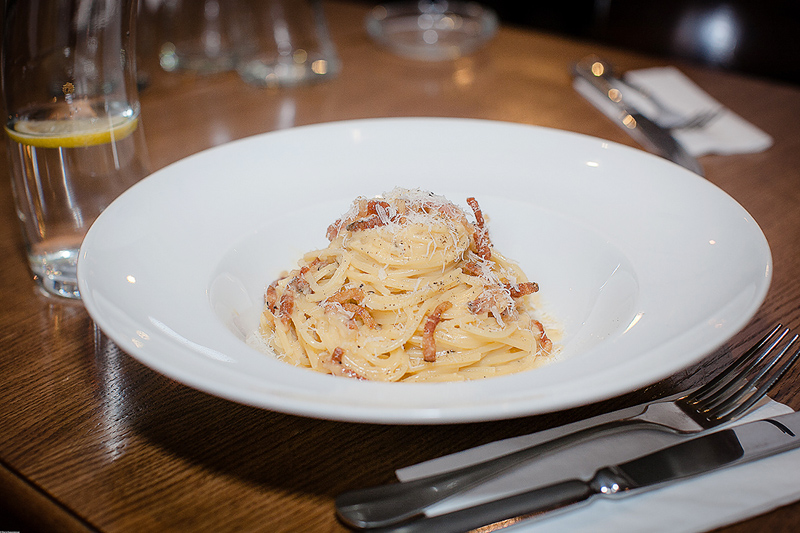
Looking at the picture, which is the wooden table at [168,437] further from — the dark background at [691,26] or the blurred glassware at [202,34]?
the dark background at [691,26]

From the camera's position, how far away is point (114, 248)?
1.25 meters

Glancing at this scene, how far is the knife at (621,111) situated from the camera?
2.18 meters

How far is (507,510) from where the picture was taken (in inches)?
36.7

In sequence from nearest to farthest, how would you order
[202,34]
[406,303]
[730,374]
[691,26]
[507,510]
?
[507,510], [730,374], [406,303], [202,34], [691,26]

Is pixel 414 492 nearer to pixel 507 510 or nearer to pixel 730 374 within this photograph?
pixel 507 510

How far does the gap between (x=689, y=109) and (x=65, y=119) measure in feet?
7.23

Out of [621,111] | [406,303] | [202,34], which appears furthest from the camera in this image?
[202,34]

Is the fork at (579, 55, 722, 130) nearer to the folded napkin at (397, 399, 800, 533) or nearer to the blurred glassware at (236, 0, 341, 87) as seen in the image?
the blurred glassware at (236, 0, 341, 87)

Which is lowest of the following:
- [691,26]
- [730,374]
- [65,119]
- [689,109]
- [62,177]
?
[691,26]

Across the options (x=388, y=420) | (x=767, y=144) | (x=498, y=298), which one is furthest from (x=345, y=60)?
(x=388, y=420)

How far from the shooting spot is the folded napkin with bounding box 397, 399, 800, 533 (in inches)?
37.3

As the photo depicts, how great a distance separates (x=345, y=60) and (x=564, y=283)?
1.99 meters

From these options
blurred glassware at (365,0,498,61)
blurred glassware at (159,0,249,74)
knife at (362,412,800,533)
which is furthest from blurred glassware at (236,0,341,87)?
knife at (362,412,800,533)

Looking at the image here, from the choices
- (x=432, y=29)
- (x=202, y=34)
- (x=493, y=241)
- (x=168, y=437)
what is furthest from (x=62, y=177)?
(x=432, y=29)
